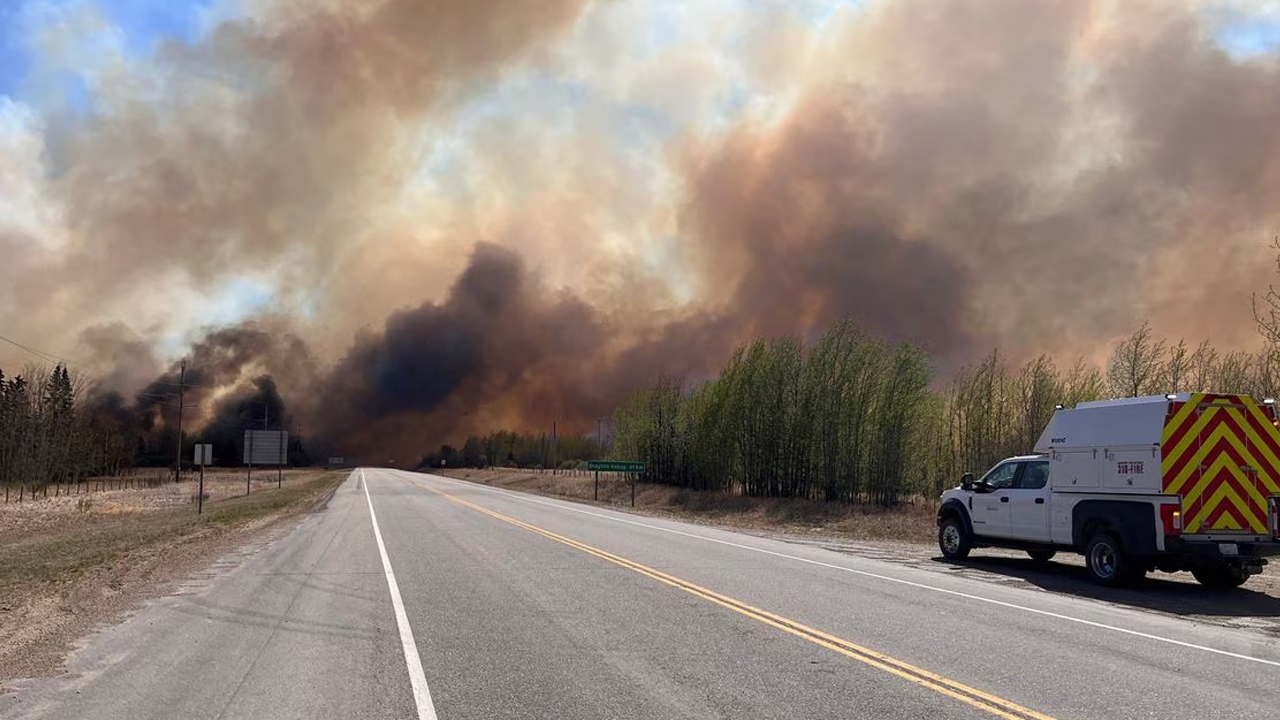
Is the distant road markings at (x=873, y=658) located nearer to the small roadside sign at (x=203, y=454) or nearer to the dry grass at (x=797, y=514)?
the dry grass at (x=797, y=514)

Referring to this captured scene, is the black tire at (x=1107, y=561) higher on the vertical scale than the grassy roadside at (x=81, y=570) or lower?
higher

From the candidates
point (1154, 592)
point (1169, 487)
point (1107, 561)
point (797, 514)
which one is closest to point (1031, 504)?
point (1107, 561)

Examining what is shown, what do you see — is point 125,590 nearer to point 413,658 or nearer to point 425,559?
point 425,559

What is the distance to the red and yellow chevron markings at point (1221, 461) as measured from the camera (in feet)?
43.5

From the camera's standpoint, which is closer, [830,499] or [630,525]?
[630,525]

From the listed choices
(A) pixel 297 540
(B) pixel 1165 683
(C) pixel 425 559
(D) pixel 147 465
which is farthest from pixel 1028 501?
(D) pixel 147 465

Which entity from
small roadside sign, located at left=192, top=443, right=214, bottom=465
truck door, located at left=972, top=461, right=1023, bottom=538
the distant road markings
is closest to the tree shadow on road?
truck door, located at left=972, top=461, right=1023, bottom=538

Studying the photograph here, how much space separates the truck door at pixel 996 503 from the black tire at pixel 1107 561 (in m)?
2.18

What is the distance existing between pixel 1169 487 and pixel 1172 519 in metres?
0.50

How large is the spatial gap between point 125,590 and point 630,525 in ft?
49.3

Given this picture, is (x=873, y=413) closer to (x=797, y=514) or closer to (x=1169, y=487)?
(x=797, y=514)

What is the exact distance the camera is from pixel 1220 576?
14.3 meters

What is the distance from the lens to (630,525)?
26.1m

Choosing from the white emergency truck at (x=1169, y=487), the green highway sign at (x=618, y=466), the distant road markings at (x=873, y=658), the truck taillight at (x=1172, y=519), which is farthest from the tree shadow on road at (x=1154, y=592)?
the green highway sign at (x=618, y=466)
